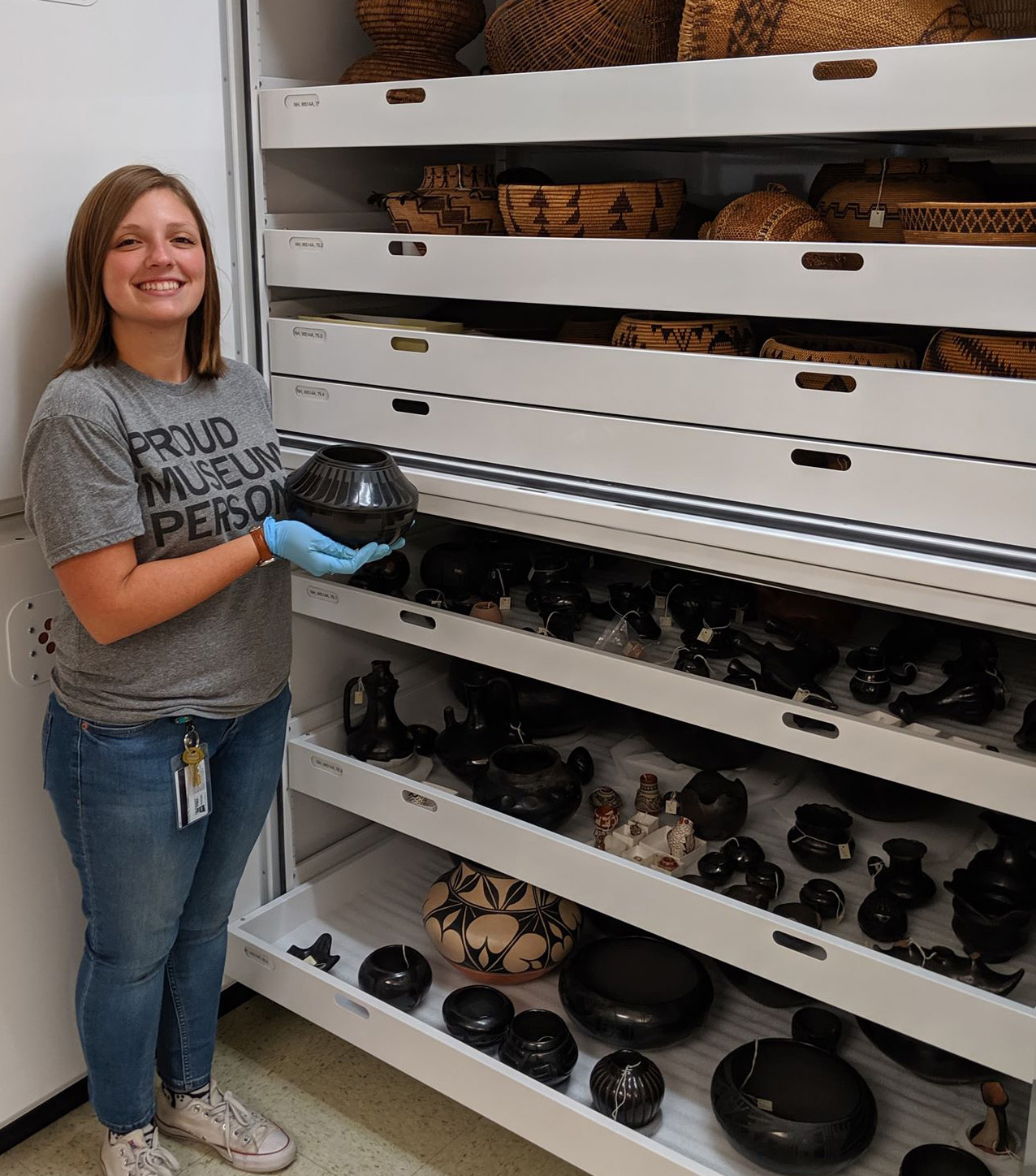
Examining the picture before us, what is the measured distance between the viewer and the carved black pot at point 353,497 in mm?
1505

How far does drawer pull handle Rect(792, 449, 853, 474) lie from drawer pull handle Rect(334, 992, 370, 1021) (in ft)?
3.75

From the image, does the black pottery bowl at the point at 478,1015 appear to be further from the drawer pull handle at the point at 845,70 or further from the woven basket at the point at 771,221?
the drawer pull handle at the point at 845,70

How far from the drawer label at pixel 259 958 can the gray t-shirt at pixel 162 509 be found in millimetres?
576

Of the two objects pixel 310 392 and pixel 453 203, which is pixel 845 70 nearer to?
pixel 453 203

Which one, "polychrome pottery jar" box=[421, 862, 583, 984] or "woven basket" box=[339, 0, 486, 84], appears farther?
"polychrome pottery jar" box=[421, 862, 583, 984]

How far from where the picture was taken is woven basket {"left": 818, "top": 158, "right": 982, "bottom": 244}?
4.73 feet

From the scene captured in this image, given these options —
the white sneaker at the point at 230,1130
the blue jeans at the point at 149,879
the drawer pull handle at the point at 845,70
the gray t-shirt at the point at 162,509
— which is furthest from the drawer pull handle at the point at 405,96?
the white sneaker at the point at 230,1130

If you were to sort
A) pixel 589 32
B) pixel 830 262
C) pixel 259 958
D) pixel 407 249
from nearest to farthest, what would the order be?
pixel 830 262 < pixel 589 32 < pixel 407 249 < pixel 259 958

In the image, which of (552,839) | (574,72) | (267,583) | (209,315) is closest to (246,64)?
(209,315)

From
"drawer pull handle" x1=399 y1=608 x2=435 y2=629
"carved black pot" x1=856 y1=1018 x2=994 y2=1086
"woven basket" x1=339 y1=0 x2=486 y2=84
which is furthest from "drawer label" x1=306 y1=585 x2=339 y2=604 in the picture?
"carved black pot" x1=856 y1=1018 x2=994 y2=1086

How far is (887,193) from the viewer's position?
145 centimetres

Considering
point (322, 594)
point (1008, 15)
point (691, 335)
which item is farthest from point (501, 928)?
point (1008, 15)

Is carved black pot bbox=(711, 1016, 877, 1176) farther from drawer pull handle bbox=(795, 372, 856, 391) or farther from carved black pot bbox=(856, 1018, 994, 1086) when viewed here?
drawer pull handle bbox=(795, 372, 856, 391)

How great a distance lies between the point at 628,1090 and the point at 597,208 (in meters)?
1.23
